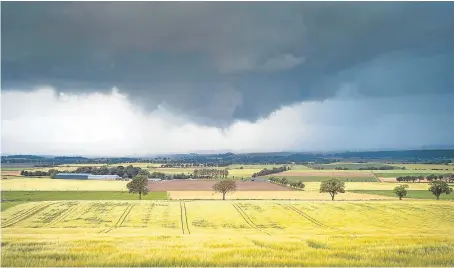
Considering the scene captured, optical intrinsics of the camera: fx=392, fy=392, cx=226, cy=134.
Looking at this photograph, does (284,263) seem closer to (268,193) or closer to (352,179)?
(268,193)

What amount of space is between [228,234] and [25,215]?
155ft

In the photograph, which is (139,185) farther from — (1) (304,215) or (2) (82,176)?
(2) (82,176)

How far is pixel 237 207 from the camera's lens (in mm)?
84000

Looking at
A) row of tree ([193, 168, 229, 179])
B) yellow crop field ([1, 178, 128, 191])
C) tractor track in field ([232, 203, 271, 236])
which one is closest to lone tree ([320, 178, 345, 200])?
tractor track in field ([232, 203, 271, 236])

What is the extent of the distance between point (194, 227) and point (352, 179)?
110 meters

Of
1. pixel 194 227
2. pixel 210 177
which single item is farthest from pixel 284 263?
pixel 210 177

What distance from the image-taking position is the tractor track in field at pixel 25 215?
213ft

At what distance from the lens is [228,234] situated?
44.3 meters

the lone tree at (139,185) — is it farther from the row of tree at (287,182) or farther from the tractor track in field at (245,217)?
the row of tree at (287,182)

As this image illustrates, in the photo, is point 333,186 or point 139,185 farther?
point 139,185

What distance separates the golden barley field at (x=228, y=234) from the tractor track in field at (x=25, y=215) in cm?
17

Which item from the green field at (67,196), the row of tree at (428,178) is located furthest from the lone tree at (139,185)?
the row of tree at (428,178)

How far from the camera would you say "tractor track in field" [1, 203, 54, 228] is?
65025 mm

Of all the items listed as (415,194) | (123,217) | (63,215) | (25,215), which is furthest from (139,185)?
(415,194)
